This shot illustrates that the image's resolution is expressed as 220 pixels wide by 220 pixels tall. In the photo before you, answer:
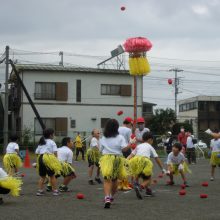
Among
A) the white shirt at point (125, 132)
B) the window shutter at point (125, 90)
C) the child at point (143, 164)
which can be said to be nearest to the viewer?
the child at point (143, 164)

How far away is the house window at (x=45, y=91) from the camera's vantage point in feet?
141

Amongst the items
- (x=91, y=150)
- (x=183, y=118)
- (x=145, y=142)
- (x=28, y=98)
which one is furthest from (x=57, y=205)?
(x=183, y=118)

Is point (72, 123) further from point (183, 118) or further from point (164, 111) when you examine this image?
point (183, 118)

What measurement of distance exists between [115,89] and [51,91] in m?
5.63

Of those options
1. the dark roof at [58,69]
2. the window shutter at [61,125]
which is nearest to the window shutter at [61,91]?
the dark roof at [58,69]

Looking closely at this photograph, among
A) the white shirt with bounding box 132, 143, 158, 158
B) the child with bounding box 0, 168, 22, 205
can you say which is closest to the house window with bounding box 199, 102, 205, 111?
the white shirt with bounding box 132, 143, 158, 158

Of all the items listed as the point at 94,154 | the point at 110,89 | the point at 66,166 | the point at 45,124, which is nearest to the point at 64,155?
the point at 66,166

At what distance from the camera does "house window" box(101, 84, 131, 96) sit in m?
45.0

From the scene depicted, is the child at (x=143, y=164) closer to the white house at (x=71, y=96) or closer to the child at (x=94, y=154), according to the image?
the child at (x=94, y=154)

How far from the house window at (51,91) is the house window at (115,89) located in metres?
3.48

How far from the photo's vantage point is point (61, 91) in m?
43.4

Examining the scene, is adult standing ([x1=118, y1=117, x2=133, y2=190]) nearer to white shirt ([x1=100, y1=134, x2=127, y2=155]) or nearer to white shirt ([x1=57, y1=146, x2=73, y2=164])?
white shirt ([x1=57, y1=146, x2=73, y2=164])

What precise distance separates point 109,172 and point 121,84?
35570mm

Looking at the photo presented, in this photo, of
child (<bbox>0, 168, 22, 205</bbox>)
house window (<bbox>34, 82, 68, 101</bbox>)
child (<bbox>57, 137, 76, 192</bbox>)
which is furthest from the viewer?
house window (<bbox>34, 82, 68, 101</bbox>)
